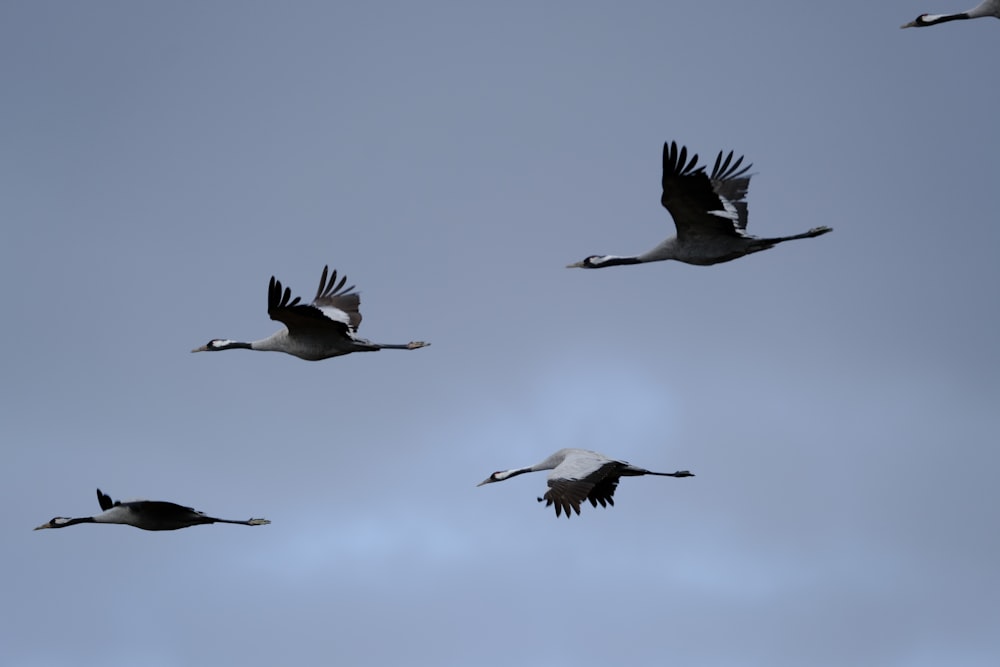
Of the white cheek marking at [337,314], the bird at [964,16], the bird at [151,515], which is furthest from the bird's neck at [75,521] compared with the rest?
the bird at [964,16]

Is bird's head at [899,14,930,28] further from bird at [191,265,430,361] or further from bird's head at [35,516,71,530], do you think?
bird's head at [35,516,71,530]

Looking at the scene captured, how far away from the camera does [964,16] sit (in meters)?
24.6

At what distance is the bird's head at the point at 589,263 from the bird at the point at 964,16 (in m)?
6.00

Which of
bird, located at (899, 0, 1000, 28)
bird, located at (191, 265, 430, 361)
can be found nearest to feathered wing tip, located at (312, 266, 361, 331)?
bird, located at (191, 265, 430, 361)

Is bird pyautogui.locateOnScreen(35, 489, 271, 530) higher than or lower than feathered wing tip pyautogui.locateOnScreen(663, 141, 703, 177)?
lower

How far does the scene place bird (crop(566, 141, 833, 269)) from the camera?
73.7 feet

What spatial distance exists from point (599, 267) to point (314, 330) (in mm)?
4989

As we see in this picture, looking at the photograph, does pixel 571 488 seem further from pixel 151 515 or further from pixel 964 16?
pixel 964 16

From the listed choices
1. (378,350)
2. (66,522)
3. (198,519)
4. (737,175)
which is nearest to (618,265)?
(737,175)

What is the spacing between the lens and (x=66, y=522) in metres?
25.4

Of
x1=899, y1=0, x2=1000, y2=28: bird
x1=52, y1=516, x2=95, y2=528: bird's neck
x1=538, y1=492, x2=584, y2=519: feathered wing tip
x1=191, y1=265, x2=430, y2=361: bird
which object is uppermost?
x1=899, y1=0, x2=1000, y2=28: bird

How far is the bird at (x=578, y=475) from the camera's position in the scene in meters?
21.1

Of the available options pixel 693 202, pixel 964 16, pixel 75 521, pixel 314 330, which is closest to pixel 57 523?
pixel 75 521

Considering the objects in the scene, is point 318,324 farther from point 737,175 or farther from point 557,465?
point 737,175
